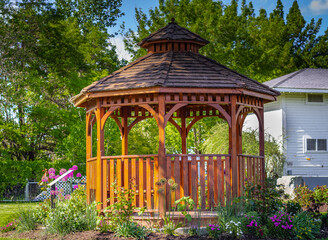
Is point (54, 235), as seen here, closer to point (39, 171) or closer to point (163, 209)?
point (163, 209)

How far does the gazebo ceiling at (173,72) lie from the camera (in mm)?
9734

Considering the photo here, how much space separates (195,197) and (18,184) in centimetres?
1428

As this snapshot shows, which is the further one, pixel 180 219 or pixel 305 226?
pixel 180 219

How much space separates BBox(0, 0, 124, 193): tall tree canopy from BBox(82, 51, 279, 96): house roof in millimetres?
10749

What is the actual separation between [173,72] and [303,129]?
13150 mm

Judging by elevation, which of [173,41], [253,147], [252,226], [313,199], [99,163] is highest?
[173,41]

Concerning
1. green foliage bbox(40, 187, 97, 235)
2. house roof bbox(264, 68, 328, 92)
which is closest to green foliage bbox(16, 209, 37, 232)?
green foliage bbox(40, 187, 97, 235)

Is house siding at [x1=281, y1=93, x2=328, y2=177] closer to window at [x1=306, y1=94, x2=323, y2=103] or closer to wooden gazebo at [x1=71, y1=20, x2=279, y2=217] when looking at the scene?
window at [x1=306, y1=94, x2=323, y2=103]

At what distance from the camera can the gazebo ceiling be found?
383 inches

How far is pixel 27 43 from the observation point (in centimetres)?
2645

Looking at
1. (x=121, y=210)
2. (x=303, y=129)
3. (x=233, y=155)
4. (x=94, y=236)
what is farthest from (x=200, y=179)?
(x=303, y=129)

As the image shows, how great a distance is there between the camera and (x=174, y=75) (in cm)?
998

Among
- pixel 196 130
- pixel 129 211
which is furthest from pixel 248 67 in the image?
pixel 129 211

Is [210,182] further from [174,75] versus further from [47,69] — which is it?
[47,69]
